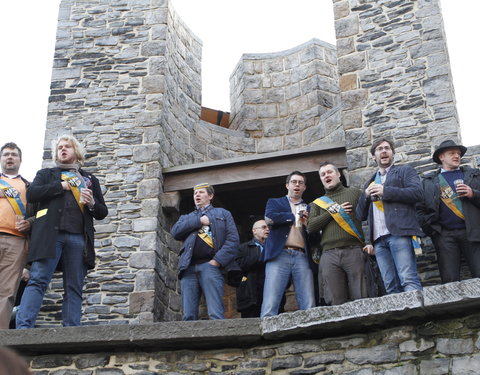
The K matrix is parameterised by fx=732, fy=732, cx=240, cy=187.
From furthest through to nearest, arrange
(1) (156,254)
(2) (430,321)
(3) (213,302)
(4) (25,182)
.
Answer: (1) (156,254) < (4) (25,182) < (3) (213,302) < (2) (430,321)

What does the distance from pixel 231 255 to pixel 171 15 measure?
5.13m

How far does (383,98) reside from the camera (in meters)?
8.47

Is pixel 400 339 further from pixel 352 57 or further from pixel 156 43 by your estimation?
pixel 156 43

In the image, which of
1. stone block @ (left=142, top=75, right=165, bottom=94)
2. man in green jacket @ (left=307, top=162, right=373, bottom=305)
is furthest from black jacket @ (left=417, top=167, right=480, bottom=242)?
stone block @ (left=142, top=75, right=165, bottom=94)

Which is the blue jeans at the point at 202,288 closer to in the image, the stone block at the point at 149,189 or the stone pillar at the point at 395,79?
the stone pillar at the point at 395,79

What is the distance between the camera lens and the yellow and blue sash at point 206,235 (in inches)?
248

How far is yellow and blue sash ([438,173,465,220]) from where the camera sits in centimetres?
640

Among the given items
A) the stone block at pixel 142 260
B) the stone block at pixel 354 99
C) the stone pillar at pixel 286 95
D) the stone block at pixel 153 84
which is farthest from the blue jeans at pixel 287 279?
the stone pillar at pixel 286 95

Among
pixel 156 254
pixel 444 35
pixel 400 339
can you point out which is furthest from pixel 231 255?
pixel 444 35

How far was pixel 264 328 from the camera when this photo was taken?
5.09 meters

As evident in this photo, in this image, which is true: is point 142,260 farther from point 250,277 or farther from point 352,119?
point 352,119

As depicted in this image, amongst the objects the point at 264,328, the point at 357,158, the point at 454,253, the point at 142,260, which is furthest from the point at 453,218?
the point at 142,260

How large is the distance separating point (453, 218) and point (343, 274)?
1.16 meters

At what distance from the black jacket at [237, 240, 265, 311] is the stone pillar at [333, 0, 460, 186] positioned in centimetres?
179
